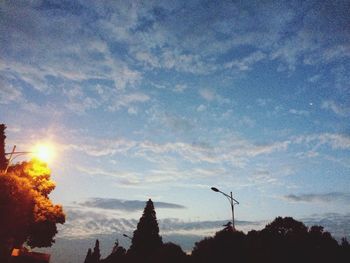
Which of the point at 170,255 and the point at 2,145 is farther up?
the point at 2,145

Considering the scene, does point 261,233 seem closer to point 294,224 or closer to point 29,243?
point 29,243

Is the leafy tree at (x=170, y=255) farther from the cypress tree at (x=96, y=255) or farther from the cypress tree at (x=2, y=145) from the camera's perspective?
the cypress tree at (x=96, y=255)

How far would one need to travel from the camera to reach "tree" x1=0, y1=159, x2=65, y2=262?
26.3m

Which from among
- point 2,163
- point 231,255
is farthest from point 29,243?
point 231,255

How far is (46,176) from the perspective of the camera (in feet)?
100

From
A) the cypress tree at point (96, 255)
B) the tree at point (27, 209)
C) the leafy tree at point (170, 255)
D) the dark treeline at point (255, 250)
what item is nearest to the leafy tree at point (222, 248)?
the dark treeline at point (255, 250)

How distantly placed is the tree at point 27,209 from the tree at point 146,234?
102 ft

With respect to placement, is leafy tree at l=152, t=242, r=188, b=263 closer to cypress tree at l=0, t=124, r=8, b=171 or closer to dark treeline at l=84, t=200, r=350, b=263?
dark treeline at l=84, t=200, r=350, b=263

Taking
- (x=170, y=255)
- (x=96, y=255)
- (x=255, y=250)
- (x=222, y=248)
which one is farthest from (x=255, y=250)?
(x=96, y=255)

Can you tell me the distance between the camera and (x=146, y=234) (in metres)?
63.0

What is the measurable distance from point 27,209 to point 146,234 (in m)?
38.5

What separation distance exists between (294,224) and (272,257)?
103 feet

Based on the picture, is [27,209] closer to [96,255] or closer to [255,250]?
[255,250]

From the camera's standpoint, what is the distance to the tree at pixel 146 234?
60469 mm
